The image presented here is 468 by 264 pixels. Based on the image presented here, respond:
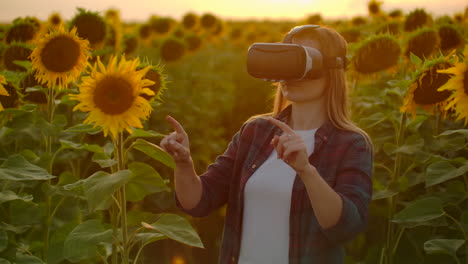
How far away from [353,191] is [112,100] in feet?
2.65

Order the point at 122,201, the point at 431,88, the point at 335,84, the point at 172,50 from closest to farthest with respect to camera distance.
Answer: the point at 122,201 < the point at 335,84 < the point at 431,88 < the point at 172,50

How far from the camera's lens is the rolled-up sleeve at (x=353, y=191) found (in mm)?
1979

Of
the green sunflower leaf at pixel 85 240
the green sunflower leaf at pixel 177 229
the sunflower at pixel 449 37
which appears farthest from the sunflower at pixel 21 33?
the sunflower at pixel 449 37

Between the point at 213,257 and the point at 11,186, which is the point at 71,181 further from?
the point at 213,257

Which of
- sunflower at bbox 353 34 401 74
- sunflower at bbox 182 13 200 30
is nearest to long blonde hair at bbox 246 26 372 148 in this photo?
sunflower at bbox 353 34 401 74

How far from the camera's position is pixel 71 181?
8.91 feet

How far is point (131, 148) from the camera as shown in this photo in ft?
Answer: 9.69

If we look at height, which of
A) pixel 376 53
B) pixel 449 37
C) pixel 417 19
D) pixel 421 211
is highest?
pixel 417 19

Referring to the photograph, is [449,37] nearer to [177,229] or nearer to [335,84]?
[335,84]

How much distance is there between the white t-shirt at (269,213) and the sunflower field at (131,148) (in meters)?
0.28

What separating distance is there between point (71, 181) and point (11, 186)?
0.82 ft

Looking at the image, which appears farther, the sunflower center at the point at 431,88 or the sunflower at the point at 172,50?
the sunflower at the point at 172,50

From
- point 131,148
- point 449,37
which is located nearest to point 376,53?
point 449,37

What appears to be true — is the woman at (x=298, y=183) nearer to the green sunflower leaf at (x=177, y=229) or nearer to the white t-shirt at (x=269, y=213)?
the white t-shirt at (x=269, y=213)
